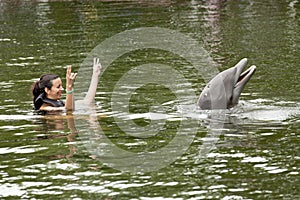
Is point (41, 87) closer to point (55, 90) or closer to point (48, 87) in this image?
point (48, 87)

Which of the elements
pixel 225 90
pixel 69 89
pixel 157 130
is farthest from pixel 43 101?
pixel 225 90

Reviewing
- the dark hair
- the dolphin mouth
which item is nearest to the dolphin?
the dolphin mouth

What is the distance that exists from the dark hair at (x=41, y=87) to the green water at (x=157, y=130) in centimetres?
30

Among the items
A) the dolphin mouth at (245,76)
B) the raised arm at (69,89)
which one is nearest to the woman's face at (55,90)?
the raised arm at (69,89)

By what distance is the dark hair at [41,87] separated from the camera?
1561cm

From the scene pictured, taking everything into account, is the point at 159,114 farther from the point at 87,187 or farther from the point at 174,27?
the point at 174,27

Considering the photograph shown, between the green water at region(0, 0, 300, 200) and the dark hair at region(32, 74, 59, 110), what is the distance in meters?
0.30

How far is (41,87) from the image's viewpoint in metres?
15.7

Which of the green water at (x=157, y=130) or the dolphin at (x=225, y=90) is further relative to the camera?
the dolphin at (x=225, y=90)

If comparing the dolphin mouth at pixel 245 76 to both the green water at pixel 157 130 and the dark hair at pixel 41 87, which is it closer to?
the green water at pixel 157 130

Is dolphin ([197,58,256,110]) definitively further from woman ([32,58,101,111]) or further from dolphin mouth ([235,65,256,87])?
woman ([32,58,101,111])

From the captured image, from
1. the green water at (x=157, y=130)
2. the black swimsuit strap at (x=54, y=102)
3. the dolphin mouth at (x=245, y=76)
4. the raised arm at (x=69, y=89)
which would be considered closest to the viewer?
the green water at (x=157, y=130)

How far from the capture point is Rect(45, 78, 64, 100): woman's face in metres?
15.6

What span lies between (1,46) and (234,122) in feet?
38.6
